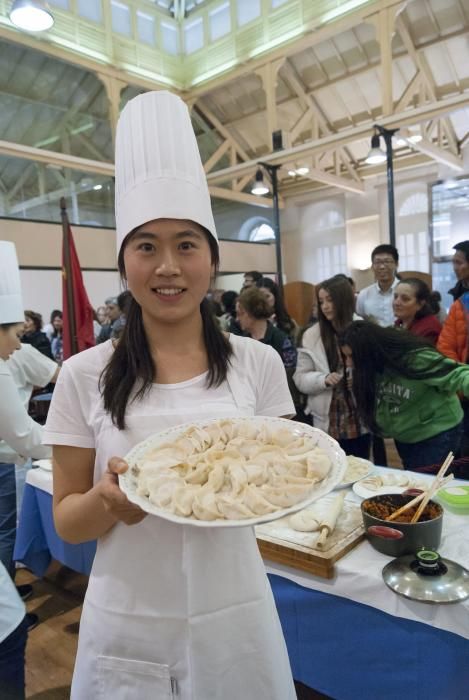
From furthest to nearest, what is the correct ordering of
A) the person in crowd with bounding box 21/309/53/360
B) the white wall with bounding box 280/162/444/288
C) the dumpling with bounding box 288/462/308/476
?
1. the white wall with bounding box 280/162/444/288
2. the person in crowd with bounding box 21/309/53/360
3. the dumpling with bounding box 288/462/308/476

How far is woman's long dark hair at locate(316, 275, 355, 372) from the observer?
8.61ft

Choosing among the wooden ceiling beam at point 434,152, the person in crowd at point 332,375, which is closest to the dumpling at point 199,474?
the person in crowd at point 332,375

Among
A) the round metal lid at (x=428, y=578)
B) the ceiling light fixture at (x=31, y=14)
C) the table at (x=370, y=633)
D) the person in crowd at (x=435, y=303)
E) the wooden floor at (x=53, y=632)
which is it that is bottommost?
the wooden floor at (x=53, y=632)

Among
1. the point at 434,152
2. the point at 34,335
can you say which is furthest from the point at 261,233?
the point at 34,335

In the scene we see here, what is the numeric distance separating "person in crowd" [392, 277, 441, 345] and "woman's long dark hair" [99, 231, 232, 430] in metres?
2.15

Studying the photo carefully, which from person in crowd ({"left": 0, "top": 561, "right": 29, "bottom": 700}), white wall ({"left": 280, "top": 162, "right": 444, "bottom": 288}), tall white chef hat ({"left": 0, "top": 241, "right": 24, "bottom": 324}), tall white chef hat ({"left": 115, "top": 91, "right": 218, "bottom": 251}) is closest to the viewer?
tall white chef hat ({"left": 115, "top": 91, "right": 218, "bottom": 251})

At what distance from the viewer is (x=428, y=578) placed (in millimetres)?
1144

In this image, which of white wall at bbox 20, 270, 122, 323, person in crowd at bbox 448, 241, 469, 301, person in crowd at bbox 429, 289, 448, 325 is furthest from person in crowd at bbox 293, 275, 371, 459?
white wall at bbox 20, 270, 122, 323

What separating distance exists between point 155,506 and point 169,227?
1.57ft

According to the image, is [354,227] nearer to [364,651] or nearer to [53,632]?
[53,632]

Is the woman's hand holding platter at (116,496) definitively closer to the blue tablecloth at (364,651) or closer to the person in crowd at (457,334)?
the blue tablecloth at (364,651)

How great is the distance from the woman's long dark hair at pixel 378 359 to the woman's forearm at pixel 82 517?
1.51m

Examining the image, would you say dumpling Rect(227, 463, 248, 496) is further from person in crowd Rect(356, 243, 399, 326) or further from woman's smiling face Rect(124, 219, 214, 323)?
person in crowd Rect(356, 243, 399, 326)

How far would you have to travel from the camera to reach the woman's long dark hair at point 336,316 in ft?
8.61
